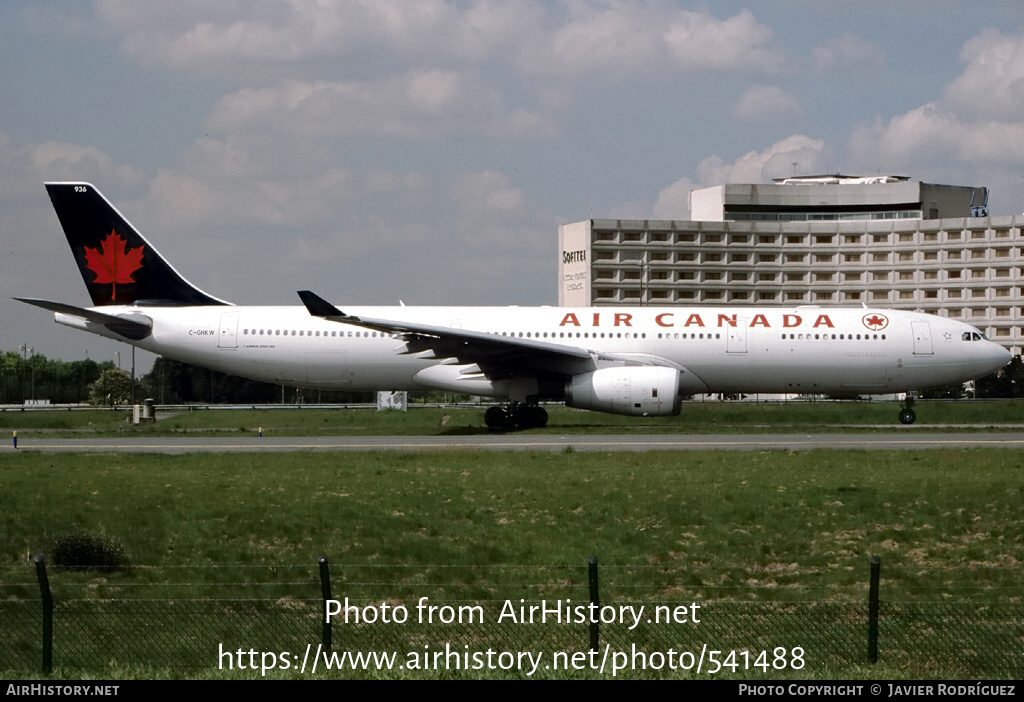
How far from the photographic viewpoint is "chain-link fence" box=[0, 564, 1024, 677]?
1154cm

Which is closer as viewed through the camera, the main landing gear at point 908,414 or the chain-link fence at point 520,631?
the chain-link fence at point 520,631

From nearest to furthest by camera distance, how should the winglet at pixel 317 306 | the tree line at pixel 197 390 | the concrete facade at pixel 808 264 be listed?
the winglet at pixel 317 306 < the tree line at pixel 197 390 < the concrete facade at pixel 808 264

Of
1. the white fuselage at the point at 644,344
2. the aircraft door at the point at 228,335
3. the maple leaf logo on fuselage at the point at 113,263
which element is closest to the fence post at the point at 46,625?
the white fuselage at the point at 644,344

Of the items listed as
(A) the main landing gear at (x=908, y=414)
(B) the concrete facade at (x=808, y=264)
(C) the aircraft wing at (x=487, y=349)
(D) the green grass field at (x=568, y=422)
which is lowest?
(D) the green grass field at (x=568, y=422)

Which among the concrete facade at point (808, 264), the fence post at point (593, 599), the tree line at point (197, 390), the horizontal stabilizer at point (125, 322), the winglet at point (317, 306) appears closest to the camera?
the fence post at point (593, 599)

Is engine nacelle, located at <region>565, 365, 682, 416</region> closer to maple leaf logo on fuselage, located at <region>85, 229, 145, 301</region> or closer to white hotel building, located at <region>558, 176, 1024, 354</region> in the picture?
maple leaf logo on fuselage, located at <region>85, 229, 145, 301</region>

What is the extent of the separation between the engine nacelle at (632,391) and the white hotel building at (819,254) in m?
89.4

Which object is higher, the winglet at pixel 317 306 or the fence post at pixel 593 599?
the winglet at pixel 317 306

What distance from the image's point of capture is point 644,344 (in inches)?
1355

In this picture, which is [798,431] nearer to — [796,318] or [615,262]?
[796,318]

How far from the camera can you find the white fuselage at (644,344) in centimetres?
3425

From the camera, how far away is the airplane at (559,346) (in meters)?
34.1

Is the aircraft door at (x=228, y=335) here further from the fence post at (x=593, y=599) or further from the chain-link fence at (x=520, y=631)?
the fence post at (x=593, y=599)
